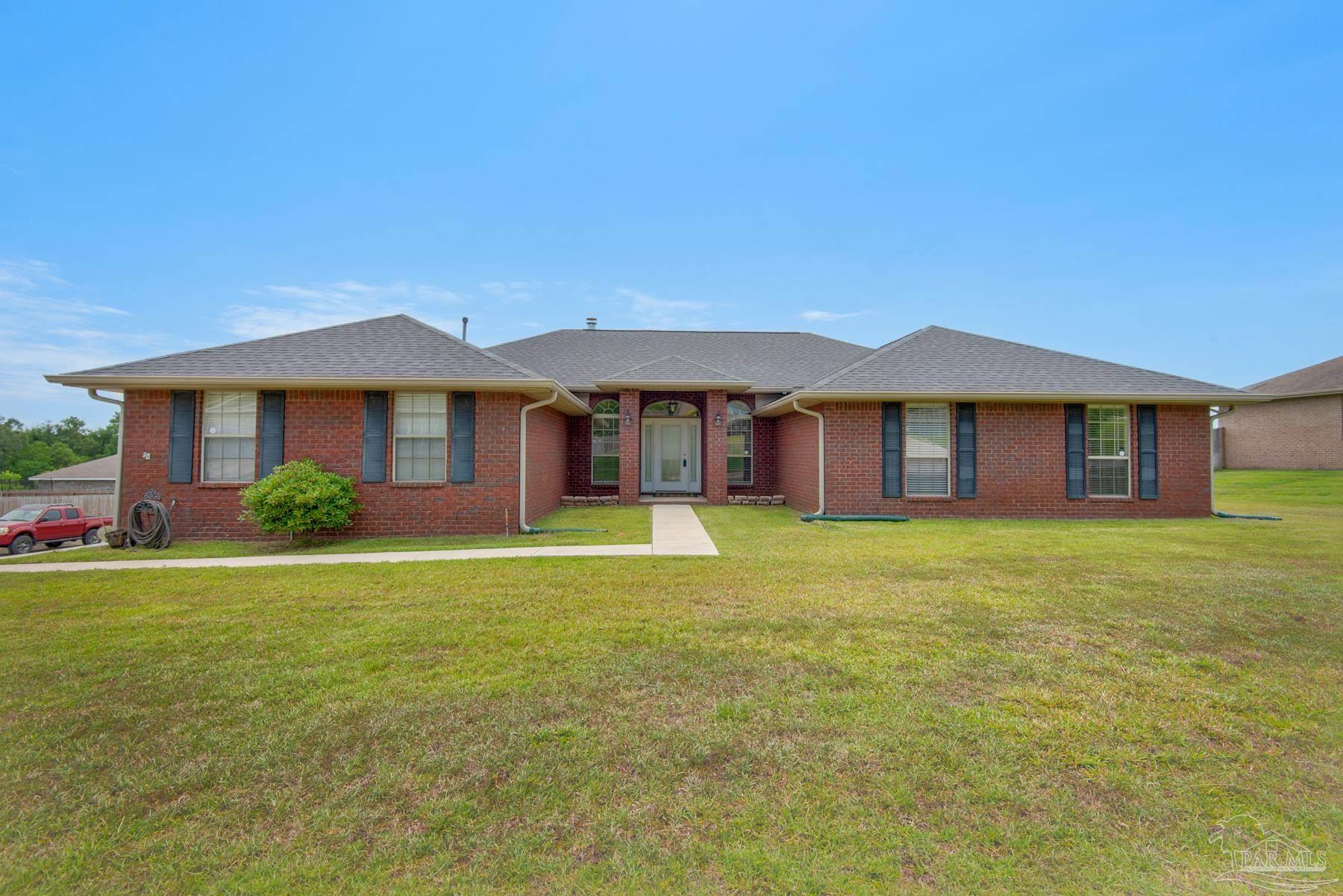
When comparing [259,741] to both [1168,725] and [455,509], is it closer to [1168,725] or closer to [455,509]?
[1168,725]

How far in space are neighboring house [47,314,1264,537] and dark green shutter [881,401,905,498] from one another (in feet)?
0.09

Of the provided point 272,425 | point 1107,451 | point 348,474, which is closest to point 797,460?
point 1107,451

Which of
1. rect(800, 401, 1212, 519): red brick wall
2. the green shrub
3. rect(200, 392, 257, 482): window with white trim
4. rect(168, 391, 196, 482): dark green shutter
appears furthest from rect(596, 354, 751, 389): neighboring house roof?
rect(168, 391, 196, 482): dark green shutter

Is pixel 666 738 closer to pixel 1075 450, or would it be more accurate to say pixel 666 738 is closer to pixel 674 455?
pixel 1075 450

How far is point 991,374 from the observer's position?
1288 centimetres

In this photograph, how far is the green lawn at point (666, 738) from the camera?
2.18m

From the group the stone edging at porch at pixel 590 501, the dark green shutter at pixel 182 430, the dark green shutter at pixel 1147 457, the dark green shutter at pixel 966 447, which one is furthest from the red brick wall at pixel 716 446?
the dark green shutter at pixel 182 430

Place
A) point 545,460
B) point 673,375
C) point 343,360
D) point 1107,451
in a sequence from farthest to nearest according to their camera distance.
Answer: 1. point 673,375
2. point 545,460
3. point 1107,451
4. point 343,360

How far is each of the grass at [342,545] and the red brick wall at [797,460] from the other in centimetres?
422

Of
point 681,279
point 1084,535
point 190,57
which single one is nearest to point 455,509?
point 190,57

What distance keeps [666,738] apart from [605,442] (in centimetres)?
1390

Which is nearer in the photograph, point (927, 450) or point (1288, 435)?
point (927, 450)

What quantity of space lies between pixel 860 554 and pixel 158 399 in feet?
41.9

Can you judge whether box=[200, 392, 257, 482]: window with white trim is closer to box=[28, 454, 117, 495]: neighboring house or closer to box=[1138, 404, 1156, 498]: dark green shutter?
box=[1138, 404, 1156, 498]: dark green shutter
